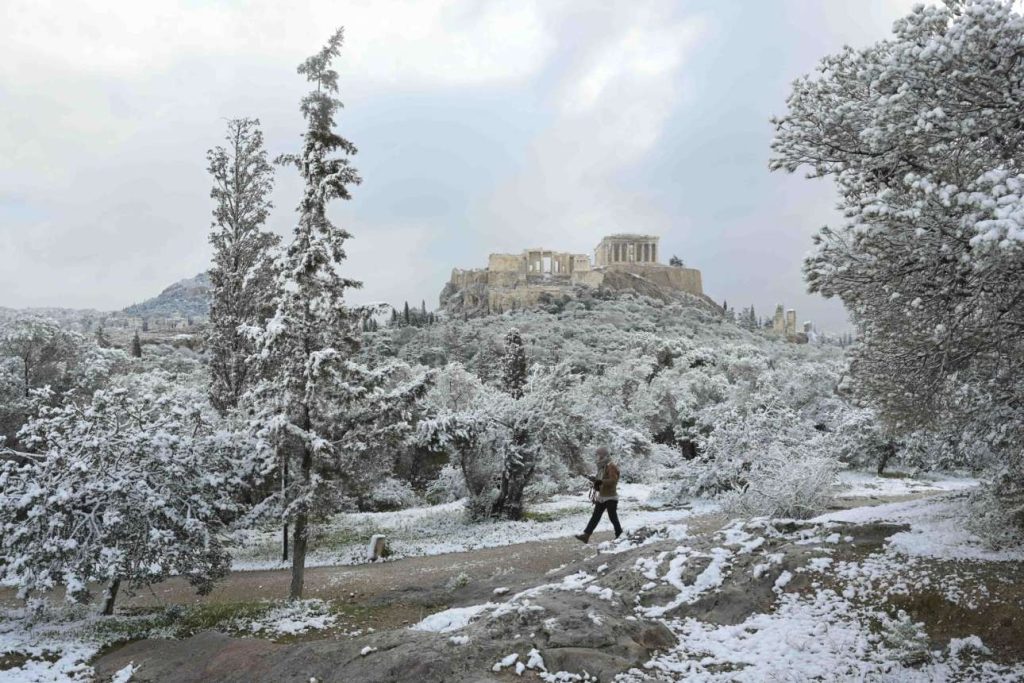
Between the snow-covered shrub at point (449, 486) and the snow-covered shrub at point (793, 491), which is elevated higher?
the snow-covered shrub at point (793, 491)

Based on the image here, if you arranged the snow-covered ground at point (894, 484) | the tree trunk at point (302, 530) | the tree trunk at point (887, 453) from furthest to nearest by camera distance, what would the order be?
the tree trunk at point (887, 453) → the snow-covered ground at point (894, 484) → the tree trunk at point (302, 530)

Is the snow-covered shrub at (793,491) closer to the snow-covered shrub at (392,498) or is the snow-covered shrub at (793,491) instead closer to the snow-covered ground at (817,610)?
the snow-covered ground at (817,610)

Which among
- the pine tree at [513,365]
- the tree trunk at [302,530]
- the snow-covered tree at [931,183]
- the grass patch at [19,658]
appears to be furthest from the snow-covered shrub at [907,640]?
the pine tree at [513,365]

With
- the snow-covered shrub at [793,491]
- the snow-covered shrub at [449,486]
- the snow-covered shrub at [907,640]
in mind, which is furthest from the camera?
the snow-covered shrub at [449,486]

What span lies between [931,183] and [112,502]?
43.2 ft

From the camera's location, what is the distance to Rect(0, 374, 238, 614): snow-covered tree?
10.9m

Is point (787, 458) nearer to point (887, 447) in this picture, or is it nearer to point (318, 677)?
point (318, 677)

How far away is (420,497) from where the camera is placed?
3080 centimetres

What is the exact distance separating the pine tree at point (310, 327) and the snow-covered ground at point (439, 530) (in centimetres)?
421

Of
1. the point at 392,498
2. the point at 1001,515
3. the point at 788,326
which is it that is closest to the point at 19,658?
the point at 1001,515

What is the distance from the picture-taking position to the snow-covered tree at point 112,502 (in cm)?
1088

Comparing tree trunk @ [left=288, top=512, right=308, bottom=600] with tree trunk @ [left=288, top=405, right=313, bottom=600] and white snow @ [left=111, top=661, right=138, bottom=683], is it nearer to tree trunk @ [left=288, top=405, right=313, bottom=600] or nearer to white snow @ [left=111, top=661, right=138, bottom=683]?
tree trunk @ [left=288, top=405, right=313, bottom=600]

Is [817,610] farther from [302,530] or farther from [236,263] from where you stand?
[236,263]

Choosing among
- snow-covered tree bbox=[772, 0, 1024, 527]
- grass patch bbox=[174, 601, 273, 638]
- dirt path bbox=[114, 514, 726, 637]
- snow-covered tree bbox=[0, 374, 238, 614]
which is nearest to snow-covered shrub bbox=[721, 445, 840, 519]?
dirt path bbox=[114, 514, 726, 637]
